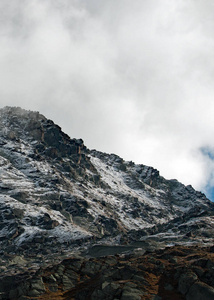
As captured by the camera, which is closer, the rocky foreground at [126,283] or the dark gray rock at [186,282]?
the rocky foreground at [126,283]

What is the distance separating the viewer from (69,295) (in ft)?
192

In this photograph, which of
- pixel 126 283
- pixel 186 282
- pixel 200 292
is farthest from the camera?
pixel 126 283

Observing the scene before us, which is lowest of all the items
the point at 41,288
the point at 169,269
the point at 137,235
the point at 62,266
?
the point at 41,288

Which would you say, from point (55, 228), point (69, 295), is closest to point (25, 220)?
point (55, 228)

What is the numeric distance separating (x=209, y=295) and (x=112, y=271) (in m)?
22.9

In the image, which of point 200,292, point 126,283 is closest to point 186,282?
point 200,292

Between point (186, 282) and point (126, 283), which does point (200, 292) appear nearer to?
point (186, 282)

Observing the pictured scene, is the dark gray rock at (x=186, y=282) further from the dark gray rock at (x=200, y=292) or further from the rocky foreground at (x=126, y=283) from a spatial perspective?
the dark gray rock at (x=200, y=292)

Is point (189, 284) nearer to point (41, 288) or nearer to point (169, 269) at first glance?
point (169, 269)

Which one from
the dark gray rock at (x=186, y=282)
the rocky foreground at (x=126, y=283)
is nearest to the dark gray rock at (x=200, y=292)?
the rocky foreground at (x=126, y=283)

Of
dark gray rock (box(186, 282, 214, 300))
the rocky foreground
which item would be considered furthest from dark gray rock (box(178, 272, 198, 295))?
dark gray rock (box(186, 282, 214, 300))

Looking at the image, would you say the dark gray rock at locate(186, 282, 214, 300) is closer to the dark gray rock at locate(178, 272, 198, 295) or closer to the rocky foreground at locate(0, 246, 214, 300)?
the rocky foreground at locate(0, 246, 214, 300)

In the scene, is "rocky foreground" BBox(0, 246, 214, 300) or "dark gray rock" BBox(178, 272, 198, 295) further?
"dark gray rock" BBox(178, 272, 198, 295)

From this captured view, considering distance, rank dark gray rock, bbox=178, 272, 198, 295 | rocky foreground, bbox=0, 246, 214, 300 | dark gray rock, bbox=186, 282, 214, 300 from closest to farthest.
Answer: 1. dark gray rock, bbox=186, 282, 214, 300
2. rocky foreground, bbox=0, 246, 214, 300
3. dark gray rock, bbox=178, 272, 198, 295
